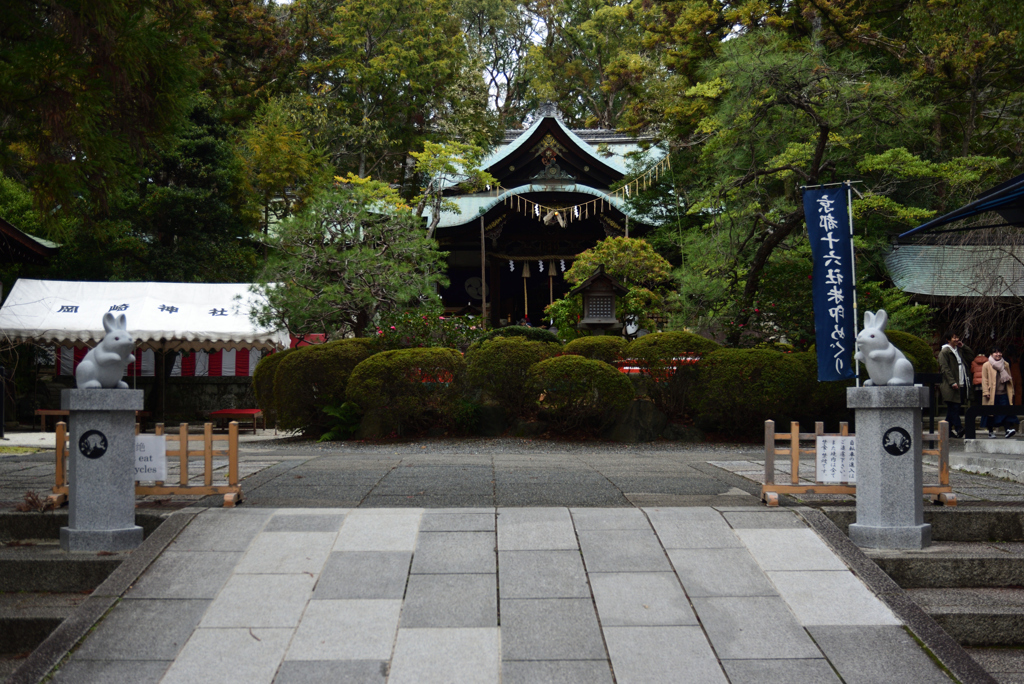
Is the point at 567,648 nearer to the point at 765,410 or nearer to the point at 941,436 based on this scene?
the point at 941,436

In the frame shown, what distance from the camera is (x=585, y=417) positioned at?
11.8 meters

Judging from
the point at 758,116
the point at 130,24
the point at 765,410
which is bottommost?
the point at 765,410

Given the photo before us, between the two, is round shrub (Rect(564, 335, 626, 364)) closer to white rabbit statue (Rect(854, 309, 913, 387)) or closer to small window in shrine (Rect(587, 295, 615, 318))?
small window in shrine (Rect(587, 295, 615, 318))

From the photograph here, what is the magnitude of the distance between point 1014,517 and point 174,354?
1908cm

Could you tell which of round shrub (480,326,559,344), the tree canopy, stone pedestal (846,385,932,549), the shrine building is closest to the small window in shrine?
the tree canopy

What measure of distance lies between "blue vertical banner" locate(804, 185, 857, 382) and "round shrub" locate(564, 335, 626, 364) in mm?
2899

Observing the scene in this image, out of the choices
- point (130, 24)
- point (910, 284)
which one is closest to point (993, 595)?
point (130, 24)

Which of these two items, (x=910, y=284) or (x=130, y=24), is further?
(x=910, y=284)

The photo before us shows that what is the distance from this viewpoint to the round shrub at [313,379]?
38.6 ft

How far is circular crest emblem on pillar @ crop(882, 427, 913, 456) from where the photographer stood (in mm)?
5629

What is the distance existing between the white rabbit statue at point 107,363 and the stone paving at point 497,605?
120 cm

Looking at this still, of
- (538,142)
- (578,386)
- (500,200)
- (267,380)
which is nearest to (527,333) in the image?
(578,386)

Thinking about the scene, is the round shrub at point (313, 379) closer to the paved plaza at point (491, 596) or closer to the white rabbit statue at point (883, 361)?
the paved plaza at point (491, 596)

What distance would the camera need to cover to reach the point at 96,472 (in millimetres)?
5543
